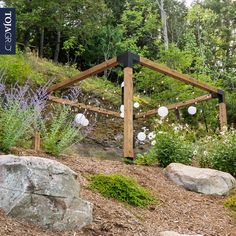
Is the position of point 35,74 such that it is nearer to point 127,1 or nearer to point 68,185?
point 68,185

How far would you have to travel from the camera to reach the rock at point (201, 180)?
5.19 metres

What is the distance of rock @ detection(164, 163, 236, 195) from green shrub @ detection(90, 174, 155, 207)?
1.01 m

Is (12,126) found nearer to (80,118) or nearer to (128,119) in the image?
(80,118)

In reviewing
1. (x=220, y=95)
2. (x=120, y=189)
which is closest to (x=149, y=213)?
(x=120, y=189)

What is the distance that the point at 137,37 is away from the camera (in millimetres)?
16750

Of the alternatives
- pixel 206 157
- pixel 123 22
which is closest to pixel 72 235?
pixel 206 157

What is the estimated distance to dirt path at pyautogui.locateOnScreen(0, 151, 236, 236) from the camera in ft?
10.1

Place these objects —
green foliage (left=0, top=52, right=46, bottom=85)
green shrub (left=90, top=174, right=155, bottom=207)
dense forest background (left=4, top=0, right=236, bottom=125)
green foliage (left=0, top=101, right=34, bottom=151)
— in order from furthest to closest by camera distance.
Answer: dense forest background (left=4, top=0, right=236, bottom=125) < green foliage (left=0, top=52, right=46, bottom=85) < green foliage (left=0, top=101, right=34, bottom=151) < green shrub (left=90, top=174, right=155, bottom=207)

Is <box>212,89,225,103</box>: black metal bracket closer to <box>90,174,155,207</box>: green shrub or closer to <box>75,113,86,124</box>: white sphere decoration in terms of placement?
<box>75,113,86,124</box>: white sphere decoration

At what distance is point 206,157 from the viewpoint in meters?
6.44

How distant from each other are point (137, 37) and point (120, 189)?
1333cm

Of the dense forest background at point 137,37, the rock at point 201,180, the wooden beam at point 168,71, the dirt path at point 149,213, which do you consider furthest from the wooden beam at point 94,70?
the dense forest background at point 137,37

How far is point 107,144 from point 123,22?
361 inches

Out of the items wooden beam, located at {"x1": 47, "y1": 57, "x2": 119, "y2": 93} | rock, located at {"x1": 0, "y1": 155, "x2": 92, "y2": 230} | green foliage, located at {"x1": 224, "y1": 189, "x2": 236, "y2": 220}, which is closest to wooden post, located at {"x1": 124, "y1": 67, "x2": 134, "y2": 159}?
wooden beam, located at {"x1": 47, "y1": 57, "x2": 119, "y2": 93}
